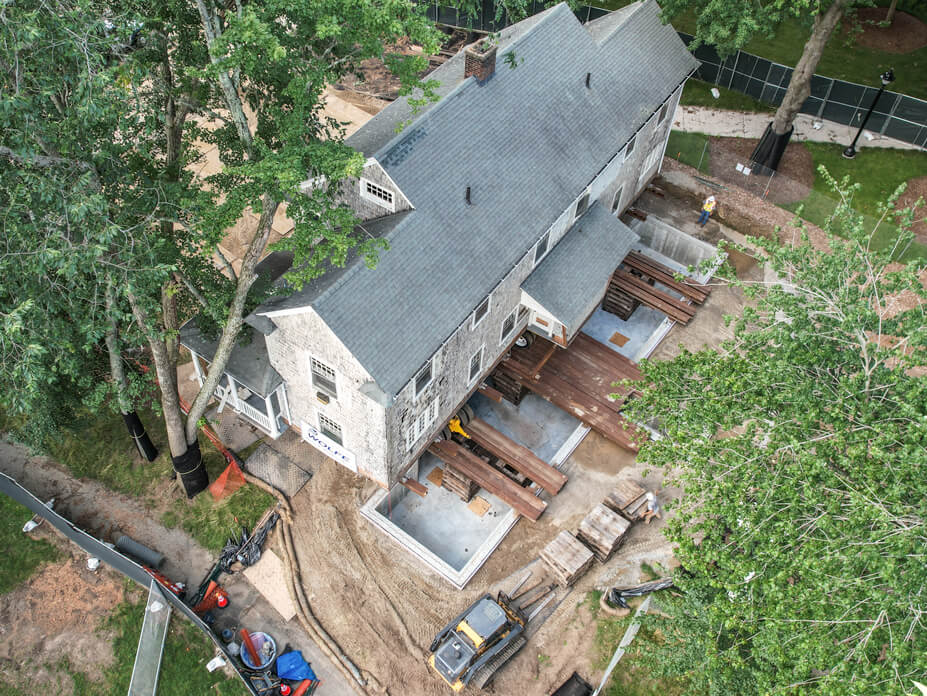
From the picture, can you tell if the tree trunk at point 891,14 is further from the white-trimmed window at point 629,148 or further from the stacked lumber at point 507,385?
the stacked lumber at point 507,385

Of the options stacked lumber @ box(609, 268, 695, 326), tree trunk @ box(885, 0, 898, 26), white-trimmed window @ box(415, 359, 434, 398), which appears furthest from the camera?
tree trunk @ box(885, 0, 898, 26)

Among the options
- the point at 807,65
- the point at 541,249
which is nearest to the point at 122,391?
the point at 541,249

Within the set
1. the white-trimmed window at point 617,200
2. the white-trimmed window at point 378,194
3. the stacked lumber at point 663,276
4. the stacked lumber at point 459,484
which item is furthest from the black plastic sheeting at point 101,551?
the white-trimmed window at point 617,200

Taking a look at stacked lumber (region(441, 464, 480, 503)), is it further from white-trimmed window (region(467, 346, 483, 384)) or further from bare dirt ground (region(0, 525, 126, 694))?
bare dirt ground (region(0, 525, 126, 694))

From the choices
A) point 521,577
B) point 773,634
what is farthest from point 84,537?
point 773,634

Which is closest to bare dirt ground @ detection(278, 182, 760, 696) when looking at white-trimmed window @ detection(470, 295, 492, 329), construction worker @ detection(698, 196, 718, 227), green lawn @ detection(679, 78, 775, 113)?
white-trimmed window @ detection(470, 295, 492, 329)

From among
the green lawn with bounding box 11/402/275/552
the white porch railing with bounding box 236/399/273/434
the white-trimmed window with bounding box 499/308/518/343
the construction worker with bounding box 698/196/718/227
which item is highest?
the construction worker with bounding box 698/196/718/227
